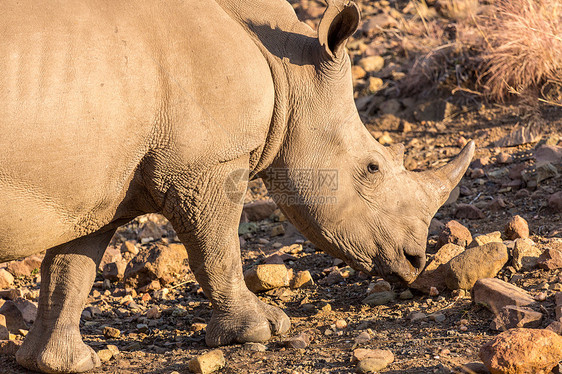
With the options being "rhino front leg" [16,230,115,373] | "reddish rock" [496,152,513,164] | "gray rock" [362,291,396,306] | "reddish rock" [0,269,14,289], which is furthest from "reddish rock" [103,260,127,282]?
"reddish rock" [496,152,513,164]

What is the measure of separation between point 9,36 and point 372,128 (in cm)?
618

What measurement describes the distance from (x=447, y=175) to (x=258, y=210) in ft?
9.82

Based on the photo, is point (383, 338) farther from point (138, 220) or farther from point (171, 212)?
point (138, 220)

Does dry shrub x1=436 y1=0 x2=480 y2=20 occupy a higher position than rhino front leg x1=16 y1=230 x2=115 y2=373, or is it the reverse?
dry shrub x1=436 y1=0 x2=480 y2=20

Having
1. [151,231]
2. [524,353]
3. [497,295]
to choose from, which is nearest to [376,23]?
[151,231]

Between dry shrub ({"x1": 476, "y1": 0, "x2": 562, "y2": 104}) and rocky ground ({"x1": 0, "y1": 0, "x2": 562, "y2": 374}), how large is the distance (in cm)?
27

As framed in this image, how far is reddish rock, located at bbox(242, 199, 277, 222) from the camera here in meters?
7.83

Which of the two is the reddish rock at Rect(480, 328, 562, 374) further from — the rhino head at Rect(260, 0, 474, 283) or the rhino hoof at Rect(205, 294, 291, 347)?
the rhino hoof at Rect(205, 294, 291, 347)

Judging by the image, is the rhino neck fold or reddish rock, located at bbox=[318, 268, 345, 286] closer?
the rhino neck fold

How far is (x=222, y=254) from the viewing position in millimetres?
4586

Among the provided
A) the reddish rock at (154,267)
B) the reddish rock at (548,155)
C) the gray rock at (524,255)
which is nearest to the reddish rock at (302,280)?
the reddish rock at (154,267)

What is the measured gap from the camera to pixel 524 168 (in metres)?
7.39

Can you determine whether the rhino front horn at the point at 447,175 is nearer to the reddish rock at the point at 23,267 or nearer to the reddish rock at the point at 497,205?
the reddish rock at the point at 497,205

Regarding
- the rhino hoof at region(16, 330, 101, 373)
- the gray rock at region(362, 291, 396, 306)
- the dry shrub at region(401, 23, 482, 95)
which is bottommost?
the rhino hoof at region(16, 330, 101, 373)
